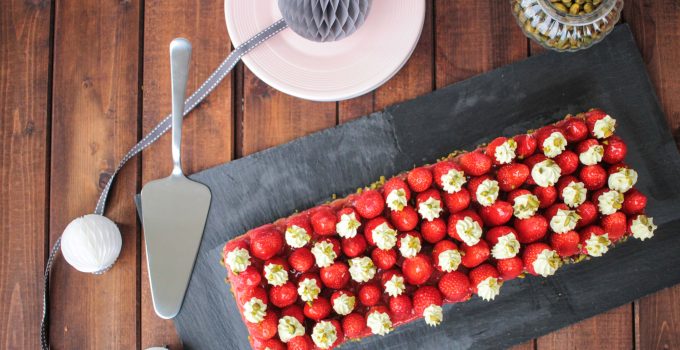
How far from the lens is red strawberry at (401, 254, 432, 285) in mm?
1304

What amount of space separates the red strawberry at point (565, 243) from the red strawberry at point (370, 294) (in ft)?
1.20

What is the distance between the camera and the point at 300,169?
1528 mm

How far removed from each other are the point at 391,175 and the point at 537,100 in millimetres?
384

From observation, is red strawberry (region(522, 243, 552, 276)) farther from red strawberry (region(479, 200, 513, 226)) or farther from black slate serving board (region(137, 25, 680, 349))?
black slate serving board (region(137, 25, 680, 349))

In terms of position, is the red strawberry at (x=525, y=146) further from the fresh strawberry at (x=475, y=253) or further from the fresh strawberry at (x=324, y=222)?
the fresh strawberry at (x=324, y=222)

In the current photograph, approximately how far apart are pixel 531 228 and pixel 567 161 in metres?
0.16

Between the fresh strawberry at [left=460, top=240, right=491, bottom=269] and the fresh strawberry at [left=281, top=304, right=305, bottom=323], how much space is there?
1.12ft

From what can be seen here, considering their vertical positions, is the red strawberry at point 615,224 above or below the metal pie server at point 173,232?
below

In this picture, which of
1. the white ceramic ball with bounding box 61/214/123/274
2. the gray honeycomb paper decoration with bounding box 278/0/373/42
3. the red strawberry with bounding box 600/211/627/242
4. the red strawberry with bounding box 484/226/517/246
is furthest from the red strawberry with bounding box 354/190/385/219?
the white ceramic ball with bounding box 61/214/123/274

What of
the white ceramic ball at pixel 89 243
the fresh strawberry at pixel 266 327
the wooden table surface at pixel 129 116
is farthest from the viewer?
the wooden table surface at pixel 129 116

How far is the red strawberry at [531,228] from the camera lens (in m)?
1.31

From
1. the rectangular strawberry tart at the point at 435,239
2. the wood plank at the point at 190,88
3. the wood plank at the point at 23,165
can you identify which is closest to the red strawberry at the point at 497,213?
the rectangular strawberry tart at the point at 435,239

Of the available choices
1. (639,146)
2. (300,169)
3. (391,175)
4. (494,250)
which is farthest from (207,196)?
(639,146)

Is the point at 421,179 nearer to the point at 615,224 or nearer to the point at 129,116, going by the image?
the point at 615,224
